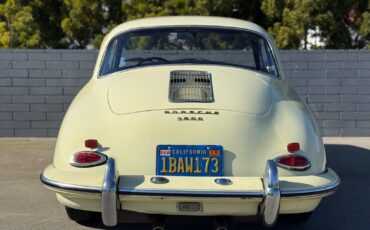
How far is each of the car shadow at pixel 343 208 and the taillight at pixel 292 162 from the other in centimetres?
69

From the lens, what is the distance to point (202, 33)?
18.8 ft

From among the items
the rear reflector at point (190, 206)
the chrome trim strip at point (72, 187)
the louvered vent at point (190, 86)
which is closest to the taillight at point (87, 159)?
the chrome trim strip at point (72, 187)

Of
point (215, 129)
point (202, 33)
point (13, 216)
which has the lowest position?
point (13, 216)

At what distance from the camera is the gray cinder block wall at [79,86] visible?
9086mm

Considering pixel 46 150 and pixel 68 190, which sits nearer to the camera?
pixel 68 190

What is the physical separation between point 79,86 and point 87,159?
526cm

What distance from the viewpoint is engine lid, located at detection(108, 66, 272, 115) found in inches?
171

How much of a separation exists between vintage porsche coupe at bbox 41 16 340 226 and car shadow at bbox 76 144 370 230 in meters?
0.31

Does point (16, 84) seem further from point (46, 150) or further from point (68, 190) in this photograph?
point (68, 190)

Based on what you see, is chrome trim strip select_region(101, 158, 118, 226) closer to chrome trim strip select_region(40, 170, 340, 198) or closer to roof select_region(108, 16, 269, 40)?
chrome trim strip select_region(40, 170, 340, 198)

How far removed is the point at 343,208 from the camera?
5598 millimetres

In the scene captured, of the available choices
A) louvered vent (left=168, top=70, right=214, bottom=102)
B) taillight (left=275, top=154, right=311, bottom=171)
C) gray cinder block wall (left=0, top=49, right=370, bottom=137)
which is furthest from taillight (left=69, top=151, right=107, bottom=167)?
gray cinder block wall (left=0, top=49, right=370, bottom=137)

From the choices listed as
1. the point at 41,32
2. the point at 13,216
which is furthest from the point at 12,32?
the point at 13,216

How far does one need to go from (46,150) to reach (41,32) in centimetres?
491
